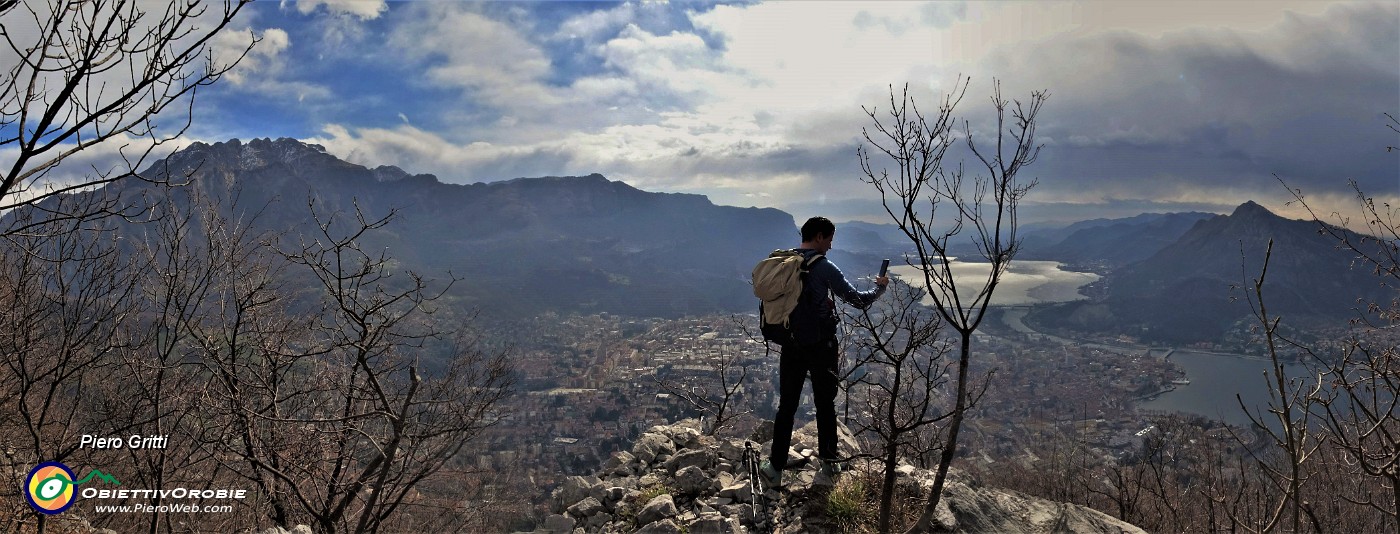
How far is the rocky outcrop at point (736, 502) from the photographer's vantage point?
5.22 m

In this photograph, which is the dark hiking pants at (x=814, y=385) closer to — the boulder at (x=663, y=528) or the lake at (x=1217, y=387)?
the boulder at (x=663, y=528)

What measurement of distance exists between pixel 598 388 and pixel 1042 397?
43.1 meters

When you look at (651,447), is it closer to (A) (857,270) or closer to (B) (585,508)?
(B) (585,508)

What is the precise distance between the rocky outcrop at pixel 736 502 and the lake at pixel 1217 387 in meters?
54.4

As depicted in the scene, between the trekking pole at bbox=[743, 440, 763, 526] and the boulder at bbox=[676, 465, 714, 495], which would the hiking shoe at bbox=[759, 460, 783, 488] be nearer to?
the trekking pole at bbox=[743, 440, 763, 526]

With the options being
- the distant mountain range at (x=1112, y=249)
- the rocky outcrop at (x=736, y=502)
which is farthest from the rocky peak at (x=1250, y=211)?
the rocky outcrop at (x=736, y=502)

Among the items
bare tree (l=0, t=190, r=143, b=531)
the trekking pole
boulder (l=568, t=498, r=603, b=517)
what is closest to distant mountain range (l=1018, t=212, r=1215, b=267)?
the trekking pole

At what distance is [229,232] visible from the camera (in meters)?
7.71

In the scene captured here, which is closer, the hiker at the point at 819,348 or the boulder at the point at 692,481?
the hiker at the point at 819,348

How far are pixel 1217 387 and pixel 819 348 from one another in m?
78.0

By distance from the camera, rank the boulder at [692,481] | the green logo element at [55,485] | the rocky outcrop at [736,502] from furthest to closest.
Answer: the boulder at [692,481]
the green logo element at [55,485]
the rocky outcrop at [736,502]

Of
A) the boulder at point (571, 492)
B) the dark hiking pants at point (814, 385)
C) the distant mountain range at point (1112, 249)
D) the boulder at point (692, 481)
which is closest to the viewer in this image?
the dark hiking pants at point (814, 385)

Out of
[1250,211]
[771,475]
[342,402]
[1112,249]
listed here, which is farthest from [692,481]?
[1112,249]

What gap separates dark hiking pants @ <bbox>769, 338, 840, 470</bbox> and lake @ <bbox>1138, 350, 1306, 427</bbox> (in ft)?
182
